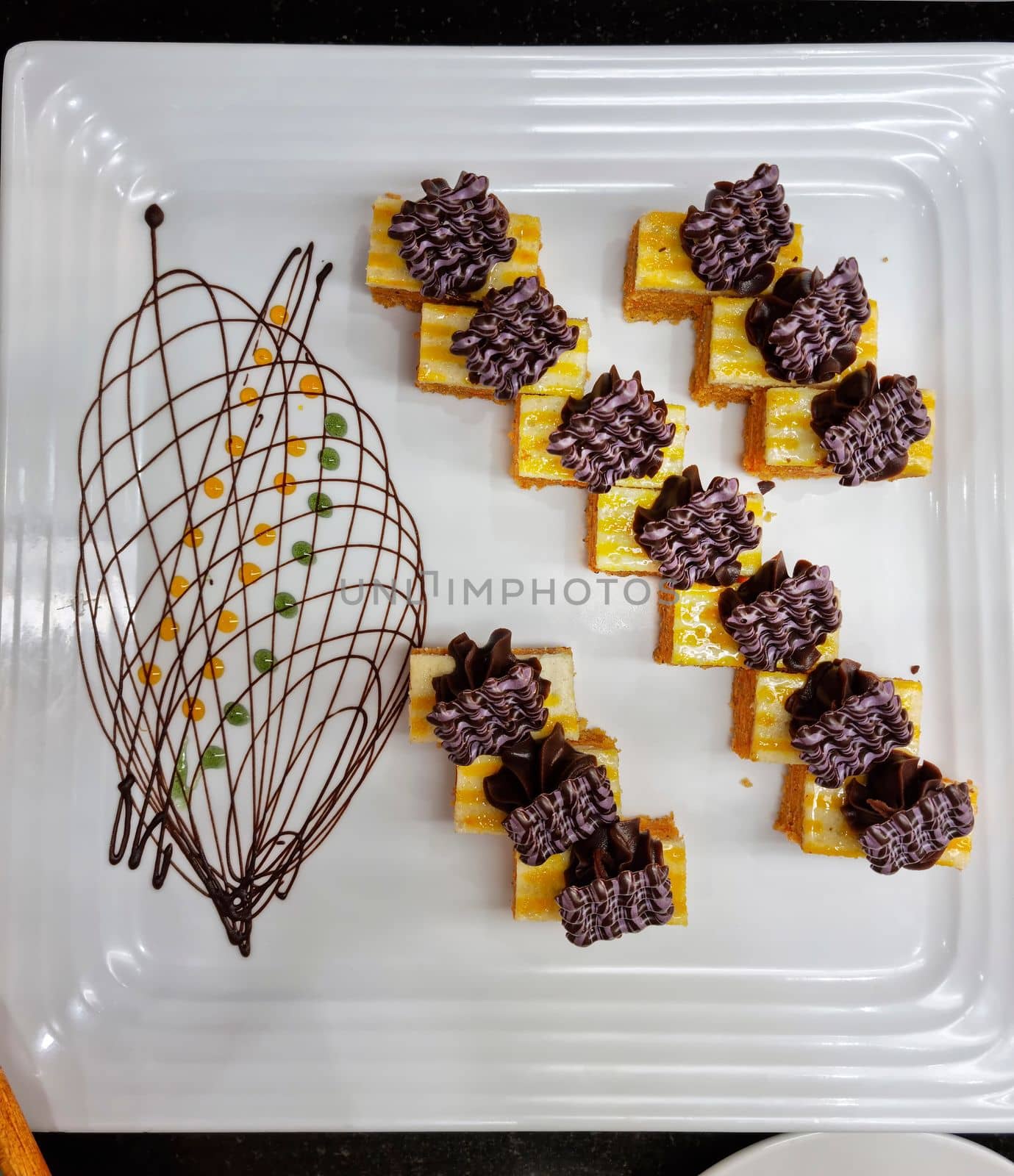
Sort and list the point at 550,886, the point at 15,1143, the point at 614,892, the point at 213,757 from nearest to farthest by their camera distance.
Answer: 1. the point at 15,1143
2. the point at 614,892
3. the point at 550,886
4. the point at 213,757

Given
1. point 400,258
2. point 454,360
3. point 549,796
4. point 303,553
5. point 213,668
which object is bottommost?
point 549,796

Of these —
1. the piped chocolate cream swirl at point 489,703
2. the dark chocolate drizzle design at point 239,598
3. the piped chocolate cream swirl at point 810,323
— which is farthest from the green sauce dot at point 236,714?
the piped chocolate cream swirl at point 810,323

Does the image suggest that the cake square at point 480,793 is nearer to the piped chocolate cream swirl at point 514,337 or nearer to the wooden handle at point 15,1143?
the piped chocolate cream swirl at point 514,337

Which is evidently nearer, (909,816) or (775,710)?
(909,816)

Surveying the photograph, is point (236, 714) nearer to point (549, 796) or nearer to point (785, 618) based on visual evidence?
point (549, 796)

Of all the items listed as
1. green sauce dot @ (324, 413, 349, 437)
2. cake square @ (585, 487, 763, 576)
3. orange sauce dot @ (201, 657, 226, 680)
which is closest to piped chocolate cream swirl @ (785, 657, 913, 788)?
cake square @ (585, 487, 763, 576)

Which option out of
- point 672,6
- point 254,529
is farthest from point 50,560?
point 672,6

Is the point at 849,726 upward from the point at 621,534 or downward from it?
downward

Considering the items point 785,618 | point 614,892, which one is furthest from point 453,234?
point 614,892
